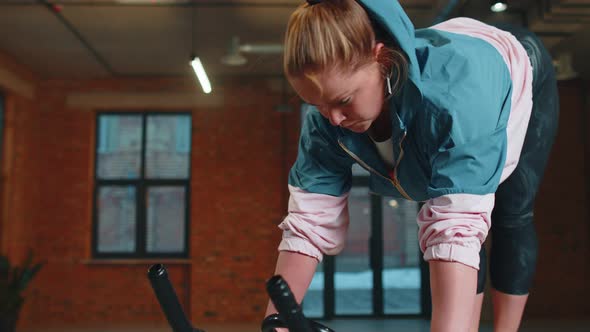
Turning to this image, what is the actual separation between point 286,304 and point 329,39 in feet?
1.15

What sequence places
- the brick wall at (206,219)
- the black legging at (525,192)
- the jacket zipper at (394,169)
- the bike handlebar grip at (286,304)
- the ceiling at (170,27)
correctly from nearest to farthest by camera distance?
the bike handlebar grip at (286,304), the jacket zipper at (394,169), the black legging at (525,192), the ceiling at (170,27), the brick wall at (206,219)

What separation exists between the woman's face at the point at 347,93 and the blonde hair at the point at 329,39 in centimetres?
1

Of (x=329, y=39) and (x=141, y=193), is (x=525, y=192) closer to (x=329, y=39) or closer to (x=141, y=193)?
(x=329, y=39)

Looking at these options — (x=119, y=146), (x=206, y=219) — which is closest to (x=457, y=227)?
(x=206, y=219)

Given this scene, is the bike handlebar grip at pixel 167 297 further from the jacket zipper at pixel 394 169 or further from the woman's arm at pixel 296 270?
the jacket zipper at pixel 394 169

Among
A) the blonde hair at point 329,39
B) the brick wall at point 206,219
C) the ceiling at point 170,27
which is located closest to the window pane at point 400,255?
the brick wall at point 206,219

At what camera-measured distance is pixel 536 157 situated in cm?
109

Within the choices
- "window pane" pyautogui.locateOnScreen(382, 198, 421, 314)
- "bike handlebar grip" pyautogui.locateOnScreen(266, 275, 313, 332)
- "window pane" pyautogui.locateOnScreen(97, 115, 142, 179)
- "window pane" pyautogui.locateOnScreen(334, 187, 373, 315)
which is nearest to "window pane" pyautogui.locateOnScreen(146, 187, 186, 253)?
"window pane" pyautogui.locateOnScreen(97, 115, 142, 179)

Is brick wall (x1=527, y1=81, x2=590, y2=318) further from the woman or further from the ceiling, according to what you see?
the woman

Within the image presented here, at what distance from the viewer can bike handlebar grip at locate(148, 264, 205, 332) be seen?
0.61 meters

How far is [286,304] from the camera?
54 cm

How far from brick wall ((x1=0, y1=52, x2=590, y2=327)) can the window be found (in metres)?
0.18

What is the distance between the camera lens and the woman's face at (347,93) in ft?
2.40

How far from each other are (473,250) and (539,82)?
47 centimetres
